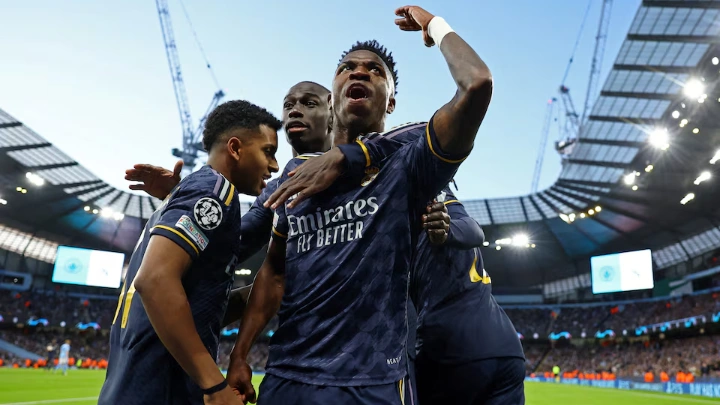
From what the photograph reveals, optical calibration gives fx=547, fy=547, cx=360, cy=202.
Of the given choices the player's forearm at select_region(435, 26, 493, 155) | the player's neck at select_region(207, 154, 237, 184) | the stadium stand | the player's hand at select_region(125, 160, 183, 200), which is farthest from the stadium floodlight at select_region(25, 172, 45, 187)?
the player's forearm at select_region(435, 26, 493, 155)

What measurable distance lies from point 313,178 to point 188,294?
940 millimetres

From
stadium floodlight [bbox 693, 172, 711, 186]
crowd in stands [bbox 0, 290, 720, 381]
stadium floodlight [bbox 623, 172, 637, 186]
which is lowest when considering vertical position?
crowd in stands [bbox 0, 290, 720, 381]

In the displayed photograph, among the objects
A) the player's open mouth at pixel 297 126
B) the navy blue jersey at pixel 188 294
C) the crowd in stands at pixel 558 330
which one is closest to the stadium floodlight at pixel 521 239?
the crowd in stands at pixel 558 330

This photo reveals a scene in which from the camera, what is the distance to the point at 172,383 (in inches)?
106

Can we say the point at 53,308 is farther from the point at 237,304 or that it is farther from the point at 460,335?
the point at 460,335

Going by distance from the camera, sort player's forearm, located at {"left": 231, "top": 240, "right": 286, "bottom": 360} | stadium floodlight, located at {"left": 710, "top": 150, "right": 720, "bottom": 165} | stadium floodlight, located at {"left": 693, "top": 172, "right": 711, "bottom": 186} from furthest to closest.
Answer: stadium floodlight, located at {"left": 693, "top": 172, "right": 711, "bottom": 186}
stadium floodlight, located at {"left": 710, "top": 150, "right": 720, "bottom": 165}
player's forearm, located at {"left": 231, "top": 240, "right": 286, "bottom": 360}

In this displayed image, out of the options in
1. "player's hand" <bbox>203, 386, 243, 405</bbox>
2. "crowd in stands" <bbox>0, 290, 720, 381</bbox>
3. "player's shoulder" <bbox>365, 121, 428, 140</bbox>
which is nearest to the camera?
"player's hand" <bbox>203, 386, 243, 405</bbox>

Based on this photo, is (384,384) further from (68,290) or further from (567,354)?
(68,290)

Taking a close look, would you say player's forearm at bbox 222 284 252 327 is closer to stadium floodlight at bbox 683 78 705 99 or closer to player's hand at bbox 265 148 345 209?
player's hand at bbox 265 148 345 209

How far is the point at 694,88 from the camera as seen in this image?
2903cm

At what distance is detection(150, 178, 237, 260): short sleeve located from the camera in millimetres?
2459

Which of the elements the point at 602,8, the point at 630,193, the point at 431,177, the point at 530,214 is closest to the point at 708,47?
the point at 630,193

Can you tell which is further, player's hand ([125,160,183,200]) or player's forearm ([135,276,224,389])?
player's hand ([125,160,183,200])

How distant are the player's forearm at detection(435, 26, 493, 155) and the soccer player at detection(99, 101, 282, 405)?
1193 millimetres
